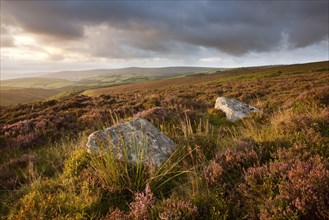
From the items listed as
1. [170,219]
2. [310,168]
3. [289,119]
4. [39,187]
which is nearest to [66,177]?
[39,187]

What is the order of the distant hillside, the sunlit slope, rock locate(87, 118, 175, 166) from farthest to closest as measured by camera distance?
the distant hillside < the sunlit slope < rock locate(87, 118, 175, 166)

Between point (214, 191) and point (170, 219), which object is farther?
point (214, 191)

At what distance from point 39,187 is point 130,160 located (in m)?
1.81

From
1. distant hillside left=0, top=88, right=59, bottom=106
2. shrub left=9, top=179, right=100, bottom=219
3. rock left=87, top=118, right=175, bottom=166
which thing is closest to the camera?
shrub left=9, top=179, right=100, bottom=219

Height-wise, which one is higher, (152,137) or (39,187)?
(152,137)

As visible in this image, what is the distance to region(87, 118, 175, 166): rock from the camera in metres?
4.87

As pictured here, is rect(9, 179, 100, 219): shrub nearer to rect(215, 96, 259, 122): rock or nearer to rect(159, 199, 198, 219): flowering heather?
rect(159, 199, 198, 219): flowering heather

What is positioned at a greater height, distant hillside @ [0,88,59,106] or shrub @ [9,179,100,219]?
shrub @ [9,179,100,219]

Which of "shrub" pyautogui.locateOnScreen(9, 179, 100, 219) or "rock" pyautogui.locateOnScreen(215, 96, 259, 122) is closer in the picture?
"shrub" pyautogui.locateOnScreen(9, 179, 100, 219)

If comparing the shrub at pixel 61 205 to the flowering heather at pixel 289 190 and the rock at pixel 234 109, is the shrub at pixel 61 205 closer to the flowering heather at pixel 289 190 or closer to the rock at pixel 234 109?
the flowering heather at pixel 289 190

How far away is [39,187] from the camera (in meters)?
4.43

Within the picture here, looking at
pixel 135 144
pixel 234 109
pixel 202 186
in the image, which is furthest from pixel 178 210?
pixel 234 109

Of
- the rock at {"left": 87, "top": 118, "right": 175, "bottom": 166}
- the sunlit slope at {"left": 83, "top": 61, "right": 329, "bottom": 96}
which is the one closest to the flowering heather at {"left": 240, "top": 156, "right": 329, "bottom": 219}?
the rock at {"left": 87, "top": 118, "right": 175, "bottom": 166}

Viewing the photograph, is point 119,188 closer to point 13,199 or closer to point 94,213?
point 94,213
